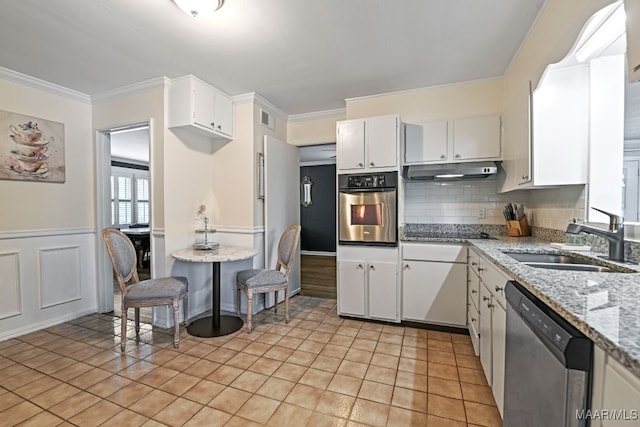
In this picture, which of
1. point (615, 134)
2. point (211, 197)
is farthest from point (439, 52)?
point (211, 197)

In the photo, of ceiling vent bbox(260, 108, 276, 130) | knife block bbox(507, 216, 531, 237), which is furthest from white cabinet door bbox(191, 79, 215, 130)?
knife block bbox(507, 216, 531, 237)

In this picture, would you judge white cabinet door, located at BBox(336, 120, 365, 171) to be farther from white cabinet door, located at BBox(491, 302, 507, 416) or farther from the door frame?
the door frame

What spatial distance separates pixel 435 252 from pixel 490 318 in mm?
1037

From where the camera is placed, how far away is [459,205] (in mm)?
3236

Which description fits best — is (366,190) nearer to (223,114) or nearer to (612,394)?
(223,114)

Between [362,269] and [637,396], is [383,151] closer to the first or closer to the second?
[362,269]

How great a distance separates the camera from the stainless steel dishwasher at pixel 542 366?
2.63ft

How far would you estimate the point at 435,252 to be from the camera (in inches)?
112

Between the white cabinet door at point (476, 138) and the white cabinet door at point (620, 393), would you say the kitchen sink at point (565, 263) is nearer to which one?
the white cabinet door at point (620, 393)

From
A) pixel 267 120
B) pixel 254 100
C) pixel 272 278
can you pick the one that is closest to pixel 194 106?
pixel 254 100

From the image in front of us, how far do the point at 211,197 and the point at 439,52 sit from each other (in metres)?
2.83

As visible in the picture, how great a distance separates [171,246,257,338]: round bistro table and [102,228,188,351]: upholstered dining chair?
27 cm

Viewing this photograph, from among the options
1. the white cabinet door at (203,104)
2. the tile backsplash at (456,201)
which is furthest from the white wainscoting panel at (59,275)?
the tile backsplash at (456,201)

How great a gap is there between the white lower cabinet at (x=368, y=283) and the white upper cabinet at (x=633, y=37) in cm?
219
